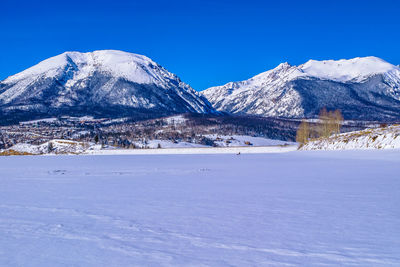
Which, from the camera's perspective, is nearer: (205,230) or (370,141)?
(205,230)

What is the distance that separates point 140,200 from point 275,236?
7596 millimetres

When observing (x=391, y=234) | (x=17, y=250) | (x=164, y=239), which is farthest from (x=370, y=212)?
(x=17, y=250)

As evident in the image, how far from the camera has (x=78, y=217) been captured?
11.2 metres

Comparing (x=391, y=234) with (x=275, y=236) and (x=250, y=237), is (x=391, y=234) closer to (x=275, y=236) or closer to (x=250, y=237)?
(x=275, y=236)

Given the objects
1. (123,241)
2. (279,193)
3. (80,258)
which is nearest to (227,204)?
(279,193)

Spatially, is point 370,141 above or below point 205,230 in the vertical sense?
above

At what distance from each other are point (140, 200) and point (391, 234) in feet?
31.2

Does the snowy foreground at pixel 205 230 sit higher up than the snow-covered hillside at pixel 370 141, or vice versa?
the snow-covered hillside at pixel 370 141

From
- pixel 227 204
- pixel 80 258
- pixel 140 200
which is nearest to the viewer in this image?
pixel 80 258

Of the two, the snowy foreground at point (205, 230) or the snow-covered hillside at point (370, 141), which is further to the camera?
the snow-covered hillside at point (370, 141)

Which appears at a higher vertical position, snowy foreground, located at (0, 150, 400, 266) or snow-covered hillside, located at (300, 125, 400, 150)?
snow-covered hillside, located at (300, 125, 400, 150)

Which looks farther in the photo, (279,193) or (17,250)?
(279,193)

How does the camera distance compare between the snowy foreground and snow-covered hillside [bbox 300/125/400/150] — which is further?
snow-covered hillside [bbox 300/125/400/150]

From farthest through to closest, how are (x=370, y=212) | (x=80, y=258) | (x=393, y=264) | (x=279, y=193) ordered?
(x=279, y=193) < (x=370, y=212) < (x=80, y=258) < (x=393, y=264)
